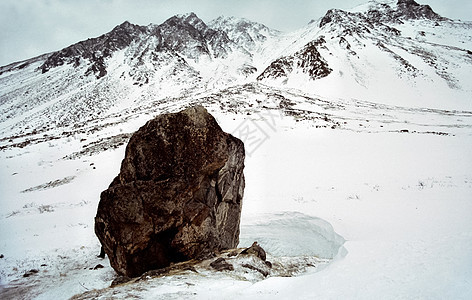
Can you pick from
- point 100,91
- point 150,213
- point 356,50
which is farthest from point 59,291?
point 356,50

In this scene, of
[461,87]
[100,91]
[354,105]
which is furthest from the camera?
[100,91]

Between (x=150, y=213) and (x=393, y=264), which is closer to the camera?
(x=393, y=264)

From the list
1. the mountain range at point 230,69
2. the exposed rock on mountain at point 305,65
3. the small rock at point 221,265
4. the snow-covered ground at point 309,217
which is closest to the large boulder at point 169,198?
the small rock at point 221,265

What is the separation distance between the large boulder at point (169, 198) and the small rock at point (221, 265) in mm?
690

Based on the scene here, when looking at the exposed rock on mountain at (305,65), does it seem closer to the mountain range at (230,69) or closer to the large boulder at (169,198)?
the mountain range at (230,69)

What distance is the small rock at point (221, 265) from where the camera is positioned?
5422 millimetres

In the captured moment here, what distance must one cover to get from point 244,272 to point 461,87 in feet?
219

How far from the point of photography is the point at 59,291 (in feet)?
18.4

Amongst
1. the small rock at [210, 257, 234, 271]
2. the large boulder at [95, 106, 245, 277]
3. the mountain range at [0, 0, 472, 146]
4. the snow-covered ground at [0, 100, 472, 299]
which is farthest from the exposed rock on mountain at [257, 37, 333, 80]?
the small rock at [210, 257, 234, 271]

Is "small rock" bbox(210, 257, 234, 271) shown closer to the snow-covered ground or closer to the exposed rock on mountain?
the snow-covered ground

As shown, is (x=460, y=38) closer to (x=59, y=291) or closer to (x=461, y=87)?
(x=461, y=87)

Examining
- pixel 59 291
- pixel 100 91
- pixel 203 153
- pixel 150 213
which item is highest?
pixel 100 91

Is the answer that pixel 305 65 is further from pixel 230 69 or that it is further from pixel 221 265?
pixel 221 265

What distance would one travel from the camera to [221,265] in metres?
5.50
